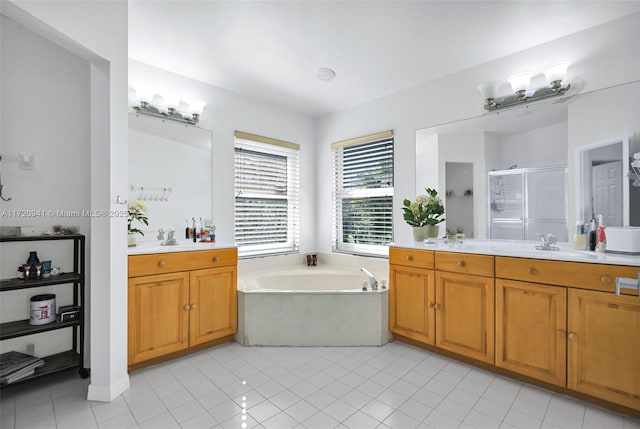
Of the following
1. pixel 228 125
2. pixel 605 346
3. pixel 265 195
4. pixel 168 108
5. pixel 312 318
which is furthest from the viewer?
pixel 265 195

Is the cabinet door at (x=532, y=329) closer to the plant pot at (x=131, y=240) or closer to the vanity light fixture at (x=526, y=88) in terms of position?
the vanity light fixture at (x=526, y=88)

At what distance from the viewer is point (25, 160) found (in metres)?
2.00

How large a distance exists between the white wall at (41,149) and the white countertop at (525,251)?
8.30 ft

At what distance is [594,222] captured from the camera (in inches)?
82.3

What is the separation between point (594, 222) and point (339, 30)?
2.21 meters

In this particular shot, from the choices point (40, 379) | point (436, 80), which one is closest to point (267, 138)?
point (436, 80)

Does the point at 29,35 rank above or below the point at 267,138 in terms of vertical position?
above

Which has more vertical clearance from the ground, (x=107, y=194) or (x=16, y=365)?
(x=107, y=194)

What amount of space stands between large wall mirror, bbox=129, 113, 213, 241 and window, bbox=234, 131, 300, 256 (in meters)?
0.40

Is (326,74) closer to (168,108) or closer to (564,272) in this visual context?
(168,108)

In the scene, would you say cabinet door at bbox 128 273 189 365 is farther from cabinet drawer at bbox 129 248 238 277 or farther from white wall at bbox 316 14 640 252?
white wall at bbox 316 14 640 252

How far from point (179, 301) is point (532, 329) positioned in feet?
8.13

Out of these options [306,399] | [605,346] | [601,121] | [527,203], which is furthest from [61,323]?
[601,121]

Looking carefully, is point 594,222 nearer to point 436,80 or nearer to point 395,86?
point 436,80
